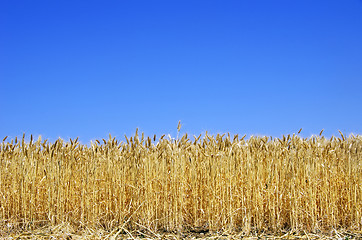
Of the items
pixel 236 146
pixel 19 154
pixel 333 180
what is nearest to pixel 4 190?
pixel 19 154

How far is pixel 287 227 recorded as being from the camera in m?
4.96

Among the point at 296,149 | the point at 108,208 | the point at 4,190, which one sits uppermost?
the point at 296,149

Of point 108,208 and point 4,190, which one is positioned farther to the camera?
point 4,190

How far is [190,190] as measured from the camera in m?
4.93

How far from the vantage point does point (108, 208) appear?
4.98 m

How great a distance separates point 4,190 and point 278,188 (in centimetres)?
427

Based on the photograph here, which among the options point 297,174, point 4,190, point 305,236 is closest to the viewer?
point 305,236

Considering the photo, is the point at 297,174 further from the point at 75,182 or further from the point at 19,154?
the point at 19,154

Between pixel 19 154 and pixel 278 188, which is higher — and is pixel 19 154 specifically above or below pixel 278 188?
above

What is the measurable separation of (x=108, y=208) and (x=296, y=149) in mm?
Result: 2902

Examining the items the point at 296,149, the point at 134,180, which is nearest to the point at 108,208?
the point at 134,180

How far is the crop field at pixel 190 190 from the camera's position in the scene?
476 centimetres

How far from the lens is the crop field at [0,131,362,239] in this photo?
187 inches

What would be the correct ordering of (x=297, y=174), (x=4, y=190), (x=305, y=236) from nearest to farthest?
1. (x=305, y=236)
2. (x=297, y=174)
3. (x=4, y=190)
